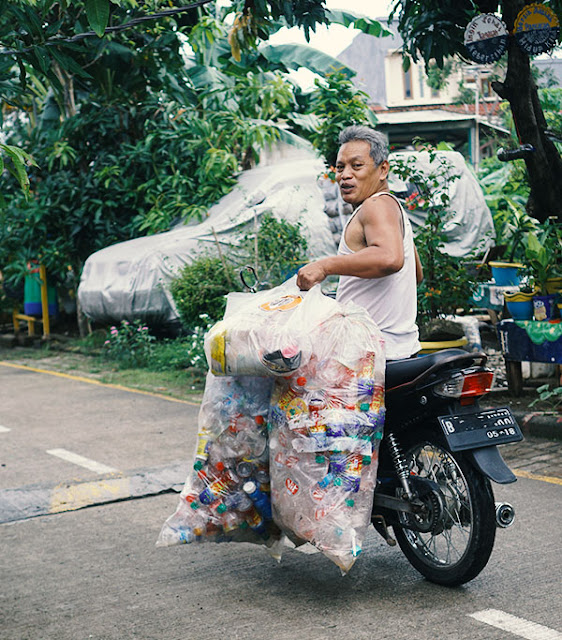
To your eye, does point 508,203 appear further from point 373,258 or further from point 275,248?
point 373,258

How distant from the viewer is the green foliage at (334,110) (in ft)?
36.1

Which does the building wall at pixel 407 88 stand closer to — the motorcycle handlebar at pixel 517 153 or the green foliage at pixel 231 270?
the green foliage at pixel 231 270

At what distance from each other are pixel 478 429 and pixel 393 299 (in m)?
0.68

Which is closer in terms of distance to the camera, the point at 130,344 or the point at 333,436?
the point at 333,436

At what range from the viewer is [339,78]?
445 inches

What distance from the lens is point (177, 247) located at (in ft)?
40.1

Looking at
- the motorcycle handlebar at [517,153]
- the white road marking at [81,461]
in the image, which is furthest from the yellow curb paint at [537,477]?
the white road marking at [81,461]

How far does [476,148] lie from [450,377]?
61.4 ft

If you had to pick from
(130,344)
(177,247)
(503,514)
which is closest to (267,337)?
(503,514)

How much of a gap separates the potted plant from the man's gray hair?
3687 millimetres

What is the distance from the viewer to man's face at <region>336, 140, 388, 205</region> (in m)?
4.02

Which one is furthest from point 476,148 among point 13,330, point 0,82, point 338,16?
point 0,82

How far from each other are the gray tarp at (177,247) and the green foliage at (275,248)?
16.7 inches

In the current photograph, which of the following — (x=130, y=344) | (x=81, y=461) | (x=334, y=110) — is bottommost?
(x=81, y=461)
